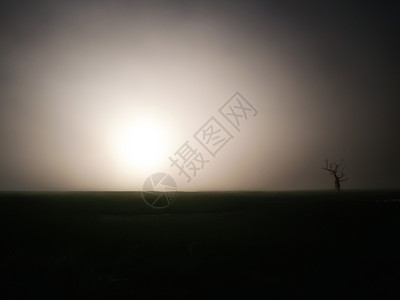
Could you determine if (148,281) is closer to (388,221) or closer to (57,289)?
(57,289)

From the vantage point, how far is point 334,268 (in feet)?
54.2

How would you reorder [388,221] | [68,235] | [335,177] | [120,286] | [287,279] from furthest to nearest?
[335,177] < [388,221] < [68,235] < [287,279] < [120,286]

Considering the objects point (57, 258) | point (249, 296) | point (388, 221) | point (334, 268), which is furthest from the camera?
point (388, 221)

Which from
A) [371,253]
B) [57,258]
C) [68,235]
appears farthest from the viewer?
[68,235]

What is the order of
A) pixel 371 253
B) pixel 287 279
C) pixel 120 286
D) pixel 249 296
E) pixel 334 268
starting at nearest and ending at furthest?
pixel 249 296 → pixel 120 286 → pixel 287 279 → pixel 334 268 → pixel 371 253

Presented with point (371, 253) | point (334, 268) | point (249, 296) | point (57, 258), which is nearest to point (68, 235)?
point (57, 258)

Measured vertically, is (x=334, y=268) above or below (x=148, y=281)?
below

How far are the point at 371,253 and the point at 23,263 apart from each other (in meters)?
21.5

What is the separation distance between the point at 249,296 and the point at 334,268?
6.46m

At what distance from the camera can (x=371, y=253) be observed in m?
→ 19.6

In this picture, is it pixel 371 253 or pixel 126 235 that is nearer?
pixel 371 253

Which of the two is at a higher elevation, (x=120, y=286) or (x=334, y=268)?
(x=120, y=286)

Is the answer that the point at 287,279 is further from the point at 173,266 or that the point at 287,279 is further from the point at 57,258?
the point at 57,258

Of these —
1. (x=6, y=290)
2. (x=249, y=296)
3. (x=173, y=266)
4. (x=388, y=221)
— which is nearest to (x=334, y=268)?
(x=249, y=296)
